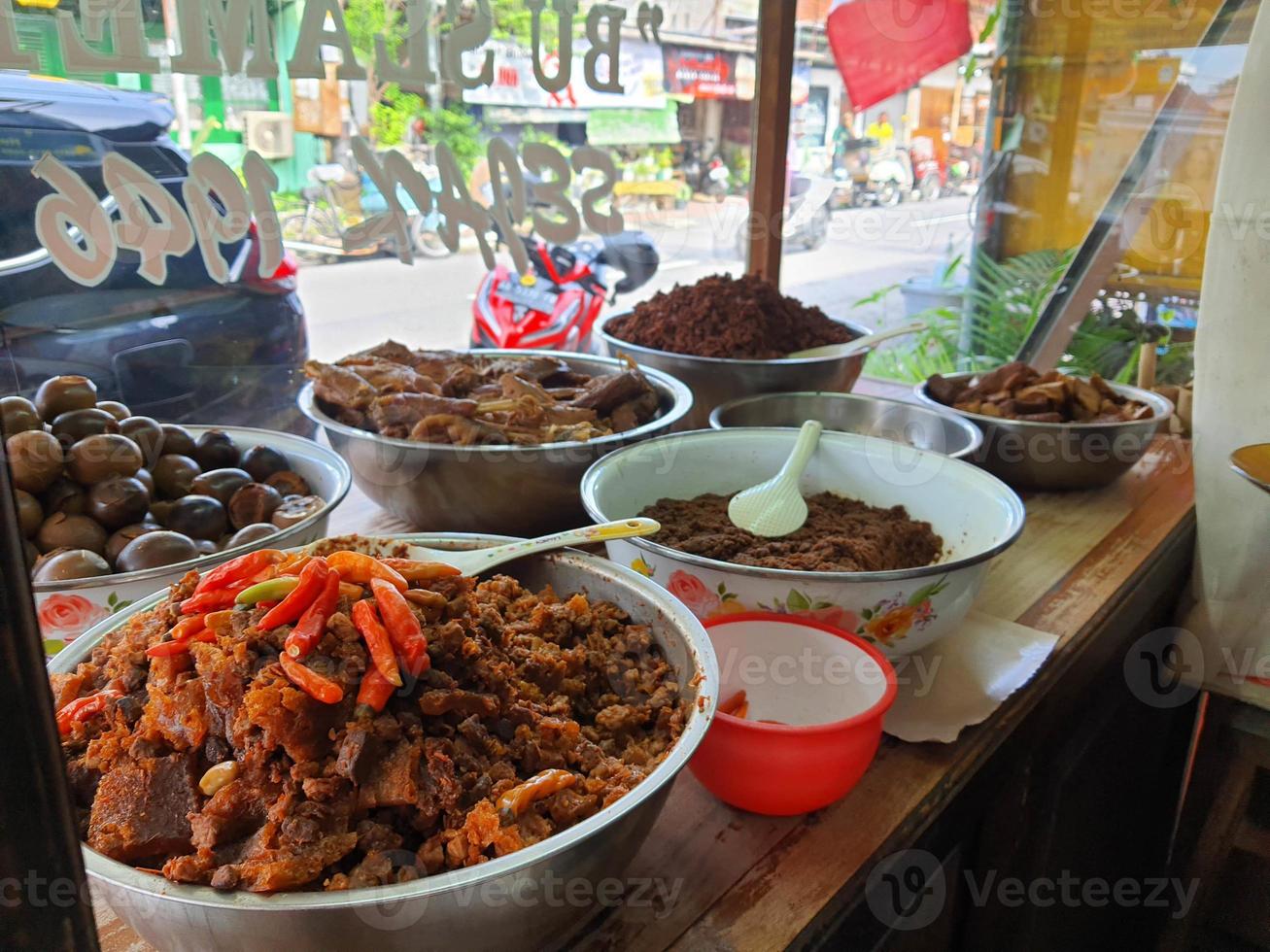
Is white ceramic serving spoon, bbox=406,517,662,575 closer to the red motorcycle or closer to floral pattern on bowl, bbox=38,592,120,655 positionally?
floral pattern on bowl, bbox=38,592,120,655

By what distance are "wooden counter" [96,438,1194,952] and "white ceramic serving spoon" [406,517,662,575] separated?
0.26 meters

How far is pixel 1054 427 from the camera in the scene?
160 cm

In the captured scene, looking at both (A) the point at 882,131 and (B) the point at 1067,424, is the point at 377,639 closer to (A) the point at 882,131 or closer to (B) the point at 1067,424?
(B) the point at 1067,424

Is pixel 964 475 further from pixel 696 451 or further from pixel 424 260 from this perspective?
pixel 424 260

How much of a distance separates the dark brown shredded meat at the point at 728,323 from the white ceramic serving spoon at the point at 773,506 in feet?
1.65

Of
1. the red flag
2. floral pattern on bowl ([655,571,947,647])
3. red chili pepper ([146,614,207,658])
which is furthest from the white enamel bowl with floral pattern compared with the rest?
the red flag

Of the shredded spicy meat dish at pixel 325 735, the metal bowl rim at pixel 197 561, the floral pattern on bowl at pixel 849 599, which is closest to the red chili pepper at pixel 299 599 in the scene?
the shredded spicy meat dish at pixel 325 735

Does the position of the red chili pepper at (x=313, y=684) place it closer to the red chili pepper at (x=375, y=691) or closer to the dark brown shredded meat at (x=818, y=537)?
the red chili pepper at (x=375, y=691)

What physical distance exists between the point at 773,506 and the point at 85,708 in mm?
791

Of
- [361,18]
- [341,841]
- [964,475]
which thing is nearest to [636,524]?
[341,841]

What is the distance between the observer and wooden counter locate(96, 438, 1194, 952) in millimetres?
771

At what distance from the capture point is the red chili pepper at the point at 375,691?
621mm

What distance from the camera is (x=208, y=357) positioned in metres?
1.41

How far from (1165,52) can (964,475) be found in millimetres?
2728
